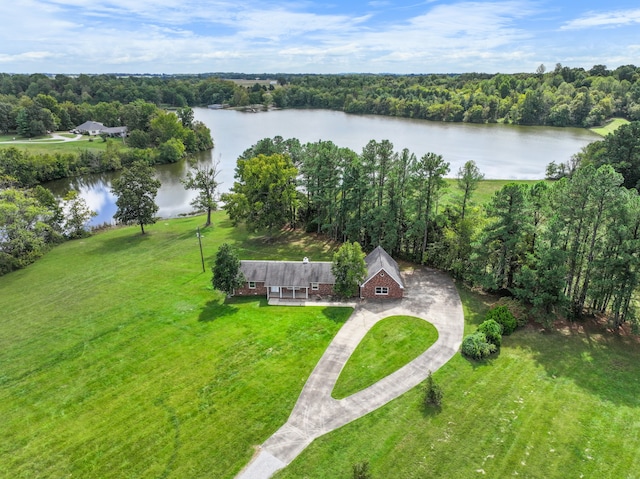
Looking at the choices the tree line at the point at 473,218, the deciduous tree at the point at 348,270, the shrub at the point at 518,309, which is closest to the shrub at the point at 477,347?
the shrub at the point at 518,309

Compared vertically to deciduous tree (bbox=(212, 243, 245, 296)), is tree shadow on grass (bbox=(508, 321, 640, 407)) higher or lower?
lower

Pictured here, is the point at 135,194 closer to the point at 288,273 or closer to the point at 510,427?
the point at 288,273

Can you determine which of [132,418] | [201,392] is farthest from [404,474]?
[132,418]

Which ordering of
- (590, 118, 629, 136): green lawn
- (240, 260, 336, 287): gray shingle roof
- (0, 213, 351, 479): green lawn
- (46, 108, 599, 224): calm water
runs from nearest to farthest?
1. (0, 213, 351, 479): green lawn
2. (240, 260, 336, 287): gray shingle roof
3. (46, 108, 599, 224): calm water
4. (590, 118, 629, 136): green lawn

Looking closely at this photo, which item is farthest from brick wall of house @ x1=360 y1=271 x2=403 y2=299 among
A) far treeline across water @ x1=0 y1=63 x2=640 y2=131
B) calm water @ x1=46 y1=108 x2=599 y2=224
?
far treeline across water @ x1=0 y1=63 x2=640 y2=131

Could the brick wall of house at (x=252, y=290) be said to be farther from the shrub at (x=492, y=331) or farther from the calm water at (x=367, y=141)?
the calm water at (x=367, y=141)

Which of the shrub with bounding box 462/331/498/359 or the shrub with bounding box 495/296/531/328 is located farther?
the shrub with bounding box 495/296/531/328

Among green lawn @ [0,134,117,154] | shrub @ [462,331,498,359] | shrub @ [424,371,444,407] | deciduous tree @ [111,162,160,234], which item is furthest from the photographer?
green lawn @ [0,134,117,154]

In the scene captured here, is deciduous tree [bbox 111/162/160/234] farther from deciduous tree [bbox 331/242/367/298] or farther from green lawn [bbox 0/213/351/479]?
deciduous tree [bbox 331/242/367/298]
